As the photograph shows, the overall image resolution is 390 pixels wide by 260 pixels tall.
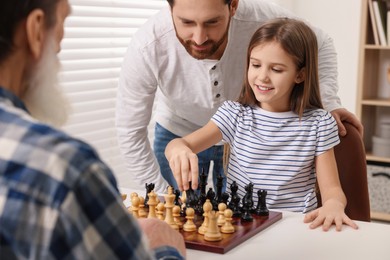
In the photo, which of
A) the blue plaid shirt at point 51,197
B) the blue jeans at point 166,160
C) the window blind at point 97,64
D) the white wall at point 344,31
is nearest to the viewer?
the blue plaid shirt at point 51,197

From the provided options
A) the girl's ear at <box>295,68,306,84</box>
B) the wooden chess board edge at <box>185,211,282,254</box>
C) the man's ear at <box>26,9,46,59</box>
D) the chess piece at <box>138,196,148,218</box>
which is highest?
the man's ear at <box>26,9,46,59</box>

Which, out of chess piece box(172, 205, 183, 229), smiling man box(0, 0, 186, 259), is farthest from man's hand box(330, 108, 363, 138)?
smiling man box(0, 0, 186, 259)

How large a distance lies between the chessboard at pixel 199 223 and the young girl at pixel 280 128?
12.5 inches

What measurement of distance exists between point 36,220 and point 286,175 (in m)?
1.38

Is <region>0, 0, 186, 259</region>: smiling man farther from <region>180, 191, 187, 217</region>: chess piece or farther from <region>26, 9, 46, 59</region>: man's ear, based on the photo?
<region>180, 191, 187, 217</region>: chess piece

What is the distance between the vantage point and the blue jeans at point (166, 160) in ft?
8.46

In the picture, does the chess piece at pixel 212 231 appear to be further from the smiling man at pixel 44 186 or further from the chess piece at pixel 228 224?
the smiling man at pixel 44 186

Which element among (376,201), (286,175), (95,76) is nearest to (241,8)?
(286,175)

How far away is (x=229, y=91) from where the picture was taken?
2.46 meters

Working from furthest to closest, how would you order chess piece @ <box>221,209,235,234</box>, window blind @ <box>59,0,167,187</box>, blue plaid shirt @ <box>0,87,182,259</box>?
window blind @ <box>59,0,167,187</box>, chess piece @ <box>221,209,235,234</box>, blue plaid shirt @ <box>0,87,182,259</box>

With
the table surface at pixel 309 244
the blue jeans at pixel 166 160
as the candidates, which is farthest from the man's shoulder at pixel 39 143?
the blue jeans at pixel 166 160

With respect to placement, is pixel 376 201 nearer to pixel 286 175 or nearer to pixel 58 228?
pixel 286 175

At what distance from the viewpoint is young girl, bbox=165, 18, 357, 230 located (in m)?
1.99

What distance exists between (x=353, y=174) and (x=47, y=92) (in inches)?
53.2
